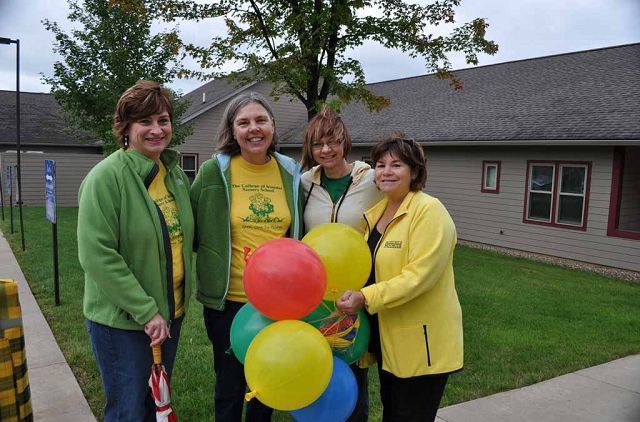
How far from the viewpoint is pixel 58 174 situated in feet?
61.1

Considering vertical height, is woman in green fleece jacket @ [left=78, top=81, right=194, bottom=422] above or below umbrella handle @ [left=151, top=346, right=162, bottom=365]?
above

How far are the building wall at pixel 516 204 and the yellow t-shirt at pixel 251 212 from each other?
8.76 meters

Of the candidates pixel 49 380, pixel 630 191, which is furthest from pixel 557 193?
pixel 49 380

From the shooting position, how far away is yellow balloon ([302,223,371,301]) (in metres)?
2.17

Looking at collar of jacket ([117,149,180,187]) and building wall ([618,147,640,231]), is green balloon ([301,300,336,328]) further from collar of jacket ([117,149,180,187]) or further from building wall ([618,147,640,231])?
building wall ([618,147,640,231])

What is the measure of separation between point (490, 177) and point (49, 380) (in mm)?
10207

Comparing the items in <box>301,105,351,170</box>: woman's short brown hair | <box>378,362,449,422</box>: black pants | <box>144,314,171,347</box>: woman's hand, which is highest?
<box>301,105,351,170</box>: woman's short brown hair

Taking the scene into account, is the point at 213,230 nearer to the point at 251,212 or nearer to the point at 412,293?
the point at 251,212

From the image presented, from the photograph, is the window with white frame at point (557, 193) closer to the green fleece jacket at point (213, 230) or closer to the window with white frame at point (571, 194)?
the window with white frame at point (571, 194)

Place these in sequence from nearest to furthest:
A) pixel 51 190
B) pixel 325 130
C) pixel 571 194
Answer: pixel 325 130
pixel 51 190
pixel 571 194

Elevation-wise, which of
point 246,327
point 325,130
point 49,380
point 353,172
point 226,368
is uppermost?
point 325,130

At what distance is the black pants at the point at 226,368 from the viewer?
258cm

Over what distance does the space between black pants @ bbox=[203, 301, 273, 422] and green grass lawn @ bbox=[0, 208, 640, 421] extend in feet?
2.32

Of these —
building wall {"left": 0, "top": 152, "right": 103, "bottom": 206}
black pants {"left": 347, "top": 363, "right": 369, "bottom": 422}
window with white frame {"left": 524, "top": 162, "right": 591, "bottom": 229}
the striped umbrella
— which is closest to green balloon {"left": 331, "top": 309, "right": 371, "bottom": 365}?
black pants {"left": 347, "top": 363, "right": 369, "bottom": 422}
